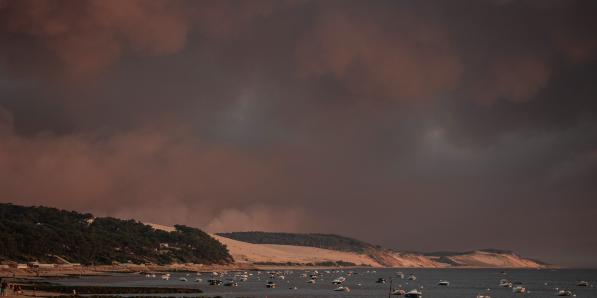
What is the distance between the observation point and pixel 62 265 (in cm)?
19675

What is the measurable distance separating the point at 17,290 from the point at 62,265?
107 metres

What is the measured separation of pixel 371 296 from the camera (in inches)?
5241

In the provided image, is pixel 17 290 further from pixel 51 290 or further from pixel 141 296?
pixel 141 296

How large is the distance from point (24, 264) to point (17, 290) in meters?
93.8

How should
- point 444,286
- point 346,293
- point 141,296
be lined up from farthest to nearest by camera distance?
point 444,286 < point 346,293 < point 141,296

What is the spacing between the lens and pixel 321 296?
128m

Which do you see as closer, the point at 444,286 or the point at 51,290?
the point at 51,290

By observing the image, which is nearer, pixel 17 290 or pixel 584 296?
pixel 17 290

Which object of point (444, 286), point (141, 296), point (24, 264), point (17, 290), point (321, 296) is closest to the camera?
point (17, 290)

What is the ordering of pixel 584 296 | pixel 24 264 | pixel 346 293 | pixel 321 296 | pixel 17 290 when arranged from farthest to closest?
pixel 24 264 < pixel 584 296 < pixel 346 293 < pixel 321 296 < pixel 17 290

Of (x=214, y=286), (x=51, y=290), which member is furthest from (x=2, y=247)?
(x=51, y=290)

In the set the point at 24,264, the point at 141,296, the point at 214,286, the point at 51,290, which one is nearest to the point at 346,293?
the point at 214,286

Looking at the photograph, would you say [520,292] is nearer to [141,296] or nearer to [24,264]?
[141,296]

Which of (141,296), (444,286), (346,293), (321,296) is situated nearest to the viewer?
(141,296)
